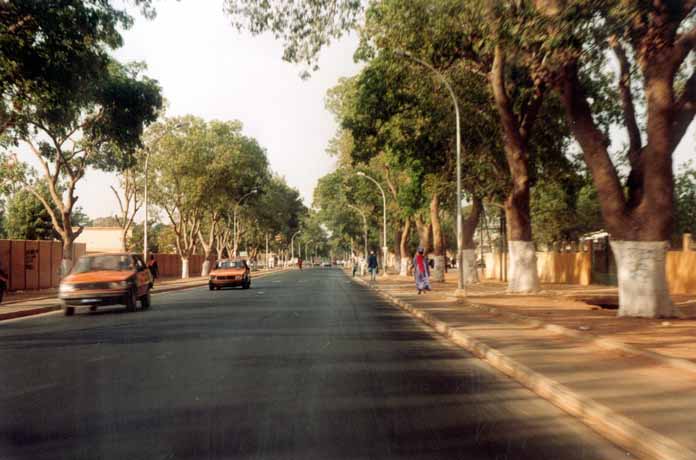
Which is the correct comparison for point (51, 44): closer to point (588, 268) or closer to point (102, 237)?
point (588, 268)

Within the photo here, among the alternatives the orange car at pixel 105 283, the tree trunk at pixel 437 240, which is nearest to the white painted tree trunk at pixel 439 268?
the tree trunk at pixel 437 240

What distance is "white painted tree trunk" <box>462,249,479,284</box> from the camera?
121 feet

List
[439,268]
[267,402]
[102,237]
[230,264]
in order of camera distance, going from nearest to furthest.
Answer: [267,402] → [230,264] → [439,268] → [102,237]

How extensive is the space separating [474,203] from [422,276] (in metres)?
10.0

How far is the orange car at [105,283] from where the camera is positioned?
19375mm

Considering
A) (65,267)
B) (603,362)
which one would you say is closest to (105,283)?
(65,267)

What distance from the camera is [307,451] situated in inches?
219

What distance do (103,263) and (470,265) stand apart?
2111cm

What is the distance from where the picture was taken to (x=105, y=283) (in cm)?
1959

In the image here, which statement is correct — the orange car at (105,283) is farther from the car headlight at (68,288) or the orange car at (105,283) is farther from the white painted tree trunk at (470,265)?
the white painted tree trunk at (470,265)

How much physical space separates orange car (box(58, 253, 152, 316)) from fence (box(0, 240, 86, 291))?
11058mm

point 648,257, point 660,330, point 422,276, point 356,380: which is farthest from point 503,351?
point 422,276

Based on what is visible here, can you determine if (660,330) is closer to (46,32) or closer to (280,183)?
(46,32)

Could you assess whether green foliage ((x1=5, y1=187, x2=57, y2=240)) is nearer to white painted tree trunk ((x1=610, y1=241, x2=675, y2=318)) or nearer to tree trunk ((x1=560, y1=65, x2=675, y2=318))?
tree trunk ((x1=560, y1=65, x2=675, y2=318))
